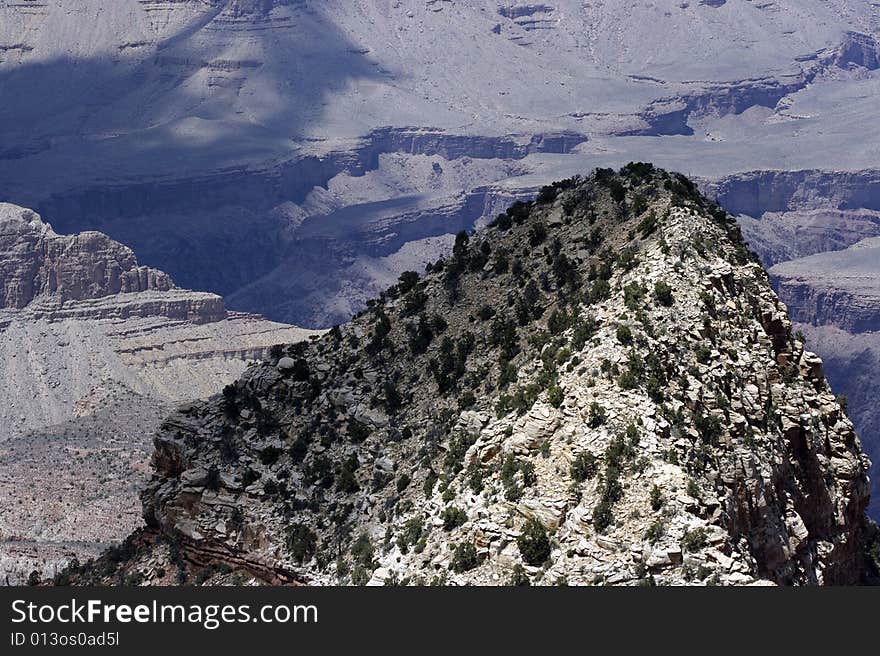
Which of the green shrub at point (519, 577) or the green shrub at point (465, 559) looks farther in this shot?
the green shrub at point (465, 559)

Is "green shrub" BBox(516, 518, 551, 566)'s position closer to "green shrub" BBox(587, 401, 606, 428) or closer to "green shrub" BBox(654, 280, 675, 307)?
"green shrub" BBox(587, 401, 606, 428)

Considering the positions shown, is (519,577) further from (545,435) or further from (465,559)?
(545,435)

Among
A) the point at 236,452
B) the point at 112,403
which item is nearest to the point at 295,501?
the point at 236,452

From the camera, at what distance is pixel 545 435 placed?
1651 inches

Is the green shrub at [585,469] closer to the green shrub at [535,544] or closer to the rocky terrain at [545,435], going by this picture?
the rocky terrain at [545,435]

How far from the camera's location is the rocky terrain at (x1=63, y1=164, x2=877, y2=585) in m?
39.6

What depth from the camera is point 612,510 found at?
128 ft

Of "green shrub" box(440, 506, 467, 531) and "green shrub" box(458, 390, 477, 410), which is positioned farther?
"green shrub" box(458, 390, 477, 410)

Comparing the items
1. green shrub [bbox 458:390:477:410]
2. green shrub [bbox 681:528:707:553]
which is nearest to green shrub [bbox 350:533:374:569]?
green shrub [bbox 458:390:477:410]

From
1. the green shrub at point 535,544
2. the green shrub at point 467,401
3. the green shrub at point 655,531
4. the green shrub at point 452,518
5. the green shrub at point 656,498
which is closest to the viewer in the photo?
the green shrub at point 655,531

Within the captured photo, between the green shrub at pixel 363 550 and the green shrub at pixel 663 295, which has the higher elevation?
the green shrub at pixel 663 295

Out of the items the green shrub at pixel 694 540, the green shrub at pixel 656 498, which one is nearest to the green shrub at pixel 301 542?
the green shrub at pixel 656 498

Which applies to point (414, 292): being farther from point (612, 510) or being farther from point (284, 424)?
point (612, 510)

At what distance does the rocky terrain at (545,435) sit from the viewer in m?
39.6
